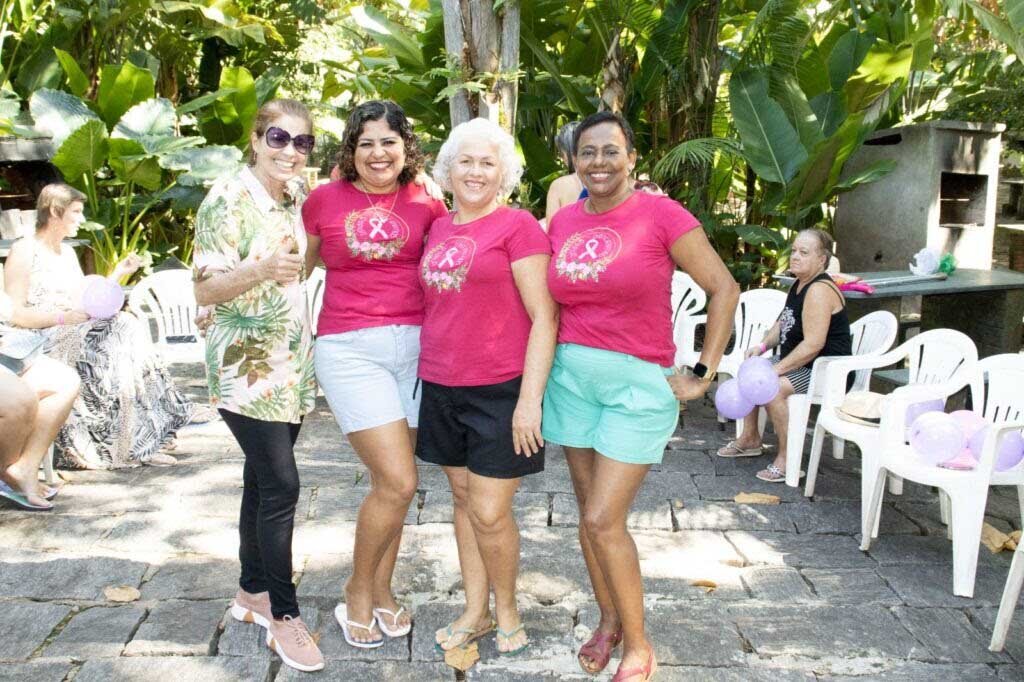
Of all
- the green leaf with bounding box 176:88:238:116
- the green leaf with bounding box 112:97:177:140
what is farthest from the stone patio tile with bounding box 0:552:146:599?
the green leaf with bounding box 176:88:238:116

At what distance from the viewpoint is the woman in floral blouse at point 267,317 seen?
309 centimetres

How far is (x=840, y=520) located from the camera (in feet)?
16.2

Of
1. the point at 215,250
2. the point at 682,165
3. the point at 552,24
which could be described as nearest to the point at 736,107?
the point at 682,165

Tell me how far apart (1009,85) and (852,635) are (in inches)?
336

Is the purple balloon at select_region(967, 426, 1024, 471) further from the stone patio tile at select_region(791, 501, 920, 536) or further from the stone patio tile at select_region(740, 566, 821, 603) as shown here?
the stone patio tile at select_region(740, 566, 821, 603)

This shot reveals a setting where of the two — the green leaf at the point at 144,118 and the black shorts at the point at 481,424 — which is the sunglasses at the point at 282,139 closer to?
the black shorts at the point at 481,424

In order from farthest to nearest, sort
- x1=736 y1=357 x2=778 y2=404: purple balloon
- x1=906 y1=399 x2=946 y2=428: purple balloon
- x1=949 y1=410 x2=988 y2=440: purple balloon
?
1. x1=736 y1=357 x2=778 y2=404: purple balloon
2. x1=906 y1=399 x2=946 y2=428: purple balloon
3. x1=949 y1=410 x2=988 y2=440: purple balloon

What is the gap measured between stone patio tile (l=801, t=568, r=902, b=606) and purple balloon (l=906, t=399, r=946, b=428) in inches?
33.6

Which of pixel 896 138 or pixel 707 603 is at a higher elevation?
pixel 896 138

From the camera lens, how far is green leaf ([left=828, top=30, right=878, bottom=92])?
29.5 ft

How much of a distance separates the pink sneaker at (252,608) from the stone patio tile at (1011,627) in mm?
Answer: 2662

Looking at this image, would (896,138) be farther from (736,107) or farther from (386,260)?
(386,260)

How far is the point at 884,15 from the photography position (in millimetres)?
9508

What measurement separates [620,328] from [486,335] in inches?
16.9
